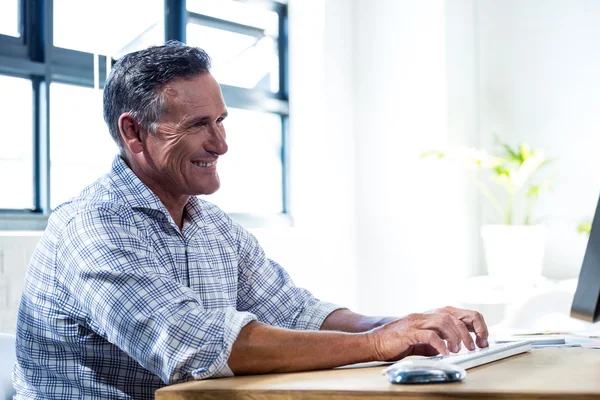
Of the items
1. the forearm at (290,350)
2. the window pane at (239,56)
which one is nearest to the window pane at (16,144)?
the window pane at (239,56)

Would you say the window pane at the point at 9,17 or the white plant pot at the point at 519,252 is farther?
the white plant pot at the point at 519,252

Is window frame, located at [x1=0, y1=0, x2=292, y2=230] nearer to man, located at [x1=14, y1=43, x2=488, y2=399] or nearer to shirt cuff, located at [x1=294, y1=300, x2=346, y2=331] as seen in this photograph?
man, located at [x1=14, y1=43, x2=488, y2=399]

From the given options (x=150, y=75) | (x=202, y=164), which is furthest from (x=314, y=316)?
(x=150, y=75)

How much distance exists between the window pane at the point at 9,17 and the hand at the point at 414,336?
2.30 metres

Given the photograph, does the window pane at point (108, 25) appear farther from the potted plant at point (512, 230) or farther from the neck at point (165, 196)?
the neck at point (165, 196)

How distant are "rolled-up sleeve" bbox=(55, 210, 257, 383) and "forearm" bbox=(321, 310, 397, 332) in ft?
1.62

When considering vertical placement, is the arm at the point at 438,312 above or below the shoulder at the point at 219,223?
below

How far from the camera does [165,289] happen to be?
51.0 inches

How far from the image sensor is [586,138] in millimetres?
4113

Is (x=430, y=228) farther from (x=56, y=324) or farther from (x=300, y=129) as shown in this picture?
(x=56, y=324)

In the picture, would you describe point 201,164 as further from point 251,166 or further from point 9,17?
point 251,166

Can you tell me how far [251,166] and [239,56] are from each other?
0.60 meters

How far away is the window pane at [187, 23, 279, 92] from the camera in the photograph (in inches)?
157

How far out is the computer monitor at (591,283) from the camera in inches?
42.1
